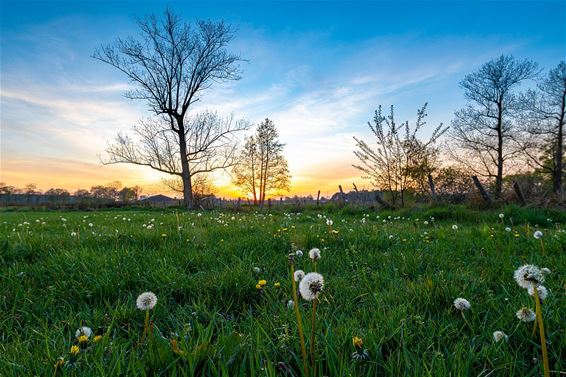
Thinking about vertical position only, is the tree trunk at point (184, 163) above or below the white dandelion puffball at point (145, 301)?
above

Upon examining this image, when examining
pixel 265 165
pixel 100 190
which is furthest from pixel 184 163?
pixel 100 190

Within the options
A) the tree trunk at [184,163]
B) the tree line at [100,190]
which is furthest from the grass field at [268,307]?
the tree line at [100,190]

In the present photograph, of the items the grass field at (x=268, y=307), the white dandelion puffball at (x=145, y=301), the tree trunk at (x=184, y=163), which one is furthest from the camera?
the tree trunk at (x=184, y=163)

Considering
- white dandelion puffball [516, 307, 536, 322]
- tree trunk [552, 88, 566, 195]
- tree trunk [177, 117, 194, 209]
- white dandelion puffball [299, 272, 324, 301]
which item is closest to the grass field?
white dandelion puffball [516, 307, 536, 322]

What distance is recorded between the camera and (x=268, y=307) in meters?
2.11

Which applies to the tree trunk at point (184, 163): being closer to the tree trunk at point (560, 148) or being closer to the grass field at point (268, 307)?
the grass field at point (268, 307)

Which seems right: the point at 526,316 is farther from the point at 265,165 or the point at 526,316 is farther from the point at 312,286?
the point at 265,165

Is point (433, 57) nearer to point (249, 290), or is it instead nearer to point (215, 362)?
point (249, 290)

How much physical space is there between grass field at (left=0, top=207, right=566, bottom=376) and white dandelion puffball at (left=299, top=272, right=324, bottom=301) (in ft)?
0.89

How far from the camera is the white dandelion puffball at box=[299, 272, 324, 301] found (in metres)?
1.14

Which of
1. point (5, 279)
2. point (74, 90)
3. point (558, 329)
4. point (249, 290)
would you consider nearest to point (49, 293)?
point (5, 279)

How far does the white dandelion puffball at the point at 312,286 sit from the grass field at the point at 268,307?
27cm

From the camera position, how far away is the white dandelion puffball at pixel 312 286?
1.14 meters

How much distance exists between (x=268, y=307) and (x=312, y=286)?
1099 millimetres
